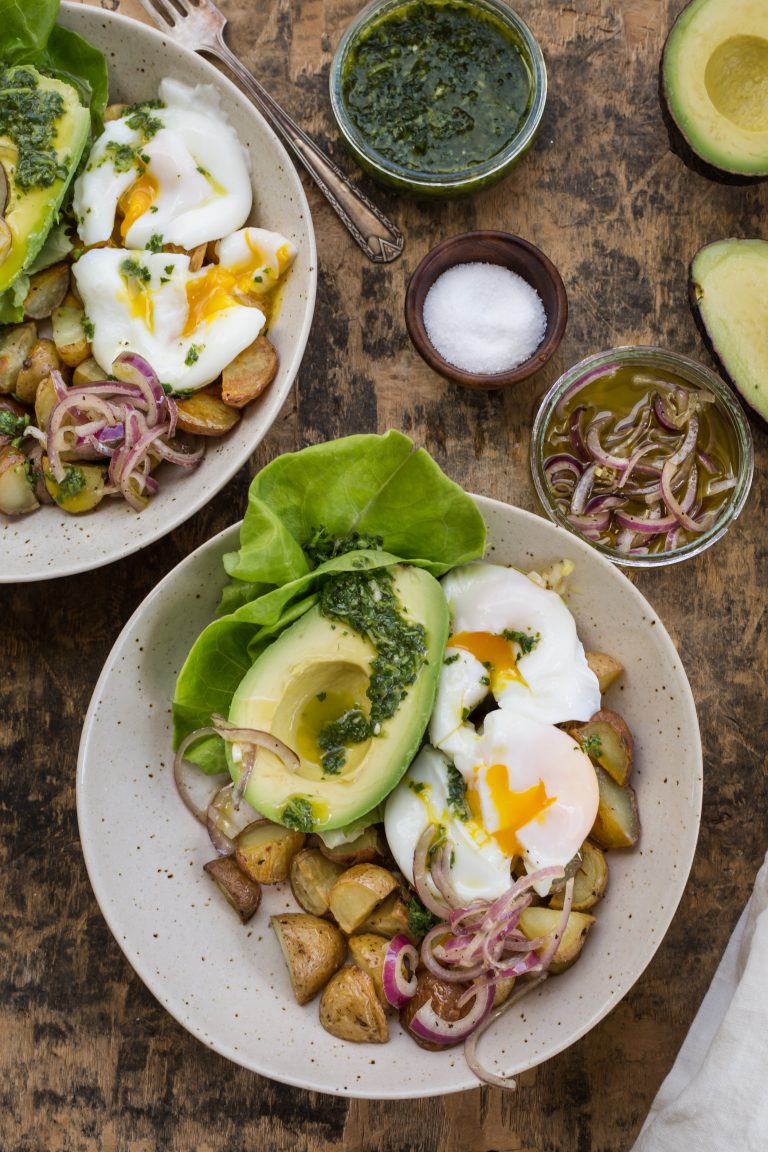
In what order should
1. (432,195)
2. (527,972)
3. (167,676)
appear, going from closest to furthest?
(527,972), (167,676), (432,195)

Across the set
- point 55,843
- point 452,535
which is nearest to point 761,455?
point 452,535

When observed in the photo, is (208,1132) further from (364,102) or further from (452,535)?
(364,102)

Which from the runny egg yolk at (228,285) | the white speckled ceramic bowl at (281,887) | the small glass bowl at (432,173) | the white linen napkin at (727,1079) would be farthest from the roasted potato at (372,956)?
the small glass bowl at (432,173)

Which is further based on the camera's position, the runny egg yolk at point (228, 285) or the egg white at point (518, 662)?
the runny egg yolk at point (228, 285)

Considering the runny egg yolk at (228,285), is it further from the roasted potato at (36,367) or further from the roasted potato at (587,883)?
the roasted potato at (587,883)

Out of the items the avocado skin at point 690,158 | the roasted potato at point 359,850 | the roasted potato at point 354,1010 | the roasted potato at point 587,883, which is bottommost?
the roasted potato at point 354,1010

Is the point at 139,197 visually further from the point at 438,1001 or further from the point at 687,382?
the point at 438,1001

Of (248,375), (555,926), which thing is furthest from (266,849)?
(248,375)
